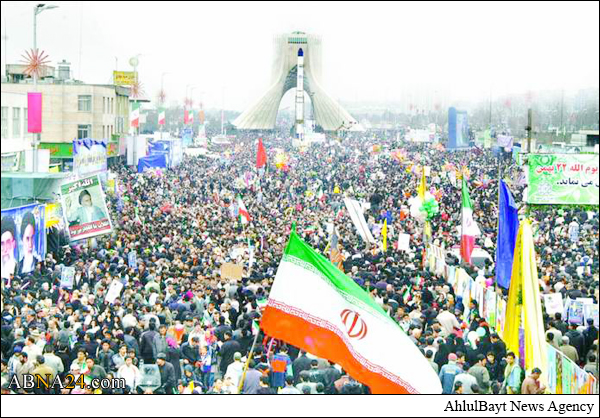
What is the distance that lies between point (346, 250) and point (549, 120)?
144ft

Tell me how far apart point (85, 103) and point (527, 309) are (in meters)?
27.1

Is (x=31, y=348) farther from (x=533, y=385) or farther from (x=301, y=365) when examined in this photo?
(x=533, y=385)

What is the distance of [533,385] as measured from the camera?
863cm

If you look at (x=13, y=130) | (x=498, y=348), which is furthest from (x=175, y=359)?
(x=13, y=130)

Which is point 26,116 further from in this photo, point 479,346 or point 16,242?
point 479,346

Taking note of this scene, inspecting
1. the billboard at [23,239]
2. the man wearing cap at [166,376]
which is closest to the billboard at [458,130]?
the billboard at [23,239]

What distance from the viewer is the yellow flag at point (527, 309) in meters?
9.23

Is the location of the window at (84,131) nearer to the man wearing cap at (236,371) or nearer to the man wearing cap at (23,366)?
the man wearing cap at (23,366)

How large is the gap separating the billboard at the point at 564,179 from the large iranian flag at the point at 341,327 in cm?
1235

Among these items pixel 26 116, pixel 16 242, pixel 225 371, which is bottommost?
pixel 225 371

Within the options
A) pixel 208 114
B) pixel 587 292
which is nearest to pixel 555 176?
pixel 587 292

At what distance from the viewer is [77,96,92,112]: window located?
3431cm

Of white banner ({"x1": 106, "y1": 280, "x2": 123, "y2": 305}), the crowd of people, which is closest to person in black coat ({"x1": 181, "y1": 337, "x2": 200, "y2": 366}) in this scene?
the crowd of people

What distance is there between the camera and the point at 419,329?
10.8m
